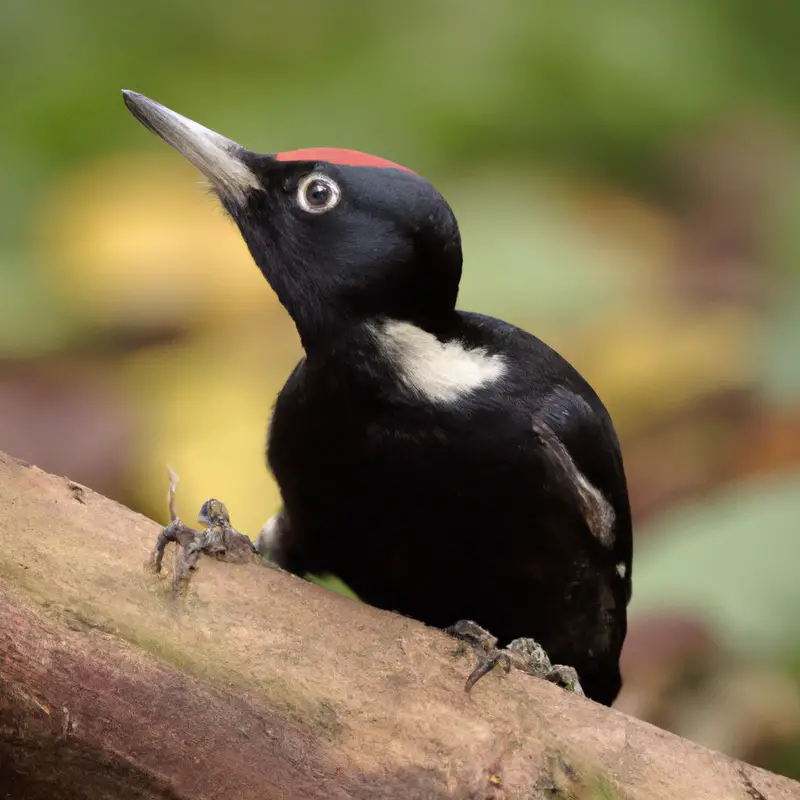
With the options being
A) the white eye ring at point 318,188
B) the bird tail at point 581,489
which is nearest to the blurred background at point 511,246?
the bird tail at point 581,489

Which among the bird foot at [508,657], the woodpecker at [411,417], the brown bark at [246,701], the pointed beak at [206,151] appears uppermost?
the pointed beak at [206,151]

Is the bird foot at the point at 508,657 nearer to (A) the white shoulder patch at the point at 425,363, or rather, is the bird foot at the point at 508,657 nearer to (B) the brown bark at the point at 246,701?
(B) the brown bark at the point at 246,701

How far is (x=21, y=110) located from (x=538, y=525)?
15.9 feet

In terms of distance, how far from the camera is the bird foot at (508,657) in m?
2.30

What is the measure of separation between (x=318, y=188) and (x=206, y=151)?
11.4 inches

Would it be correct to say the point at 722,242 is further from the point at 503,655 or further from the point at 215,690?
the point at 215,690

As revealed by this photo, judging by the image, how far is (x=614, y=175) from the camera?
24.7 feet

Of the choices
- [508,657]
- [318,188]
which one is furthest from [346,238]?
[508,657]

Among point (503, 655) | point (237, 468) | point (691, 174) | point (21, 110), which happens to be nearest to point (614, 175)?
point (691, 174)

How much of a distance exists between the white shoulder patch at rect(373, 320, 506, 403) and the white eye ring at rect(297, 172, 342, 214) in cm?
27

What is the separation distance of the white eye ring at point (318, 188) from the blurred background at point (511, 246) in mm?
1699

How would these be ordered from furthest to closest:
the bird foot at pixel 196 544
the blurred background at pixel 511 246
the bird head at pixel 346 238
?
the blurred background at pixel 511 246
the bird head at pixel 346 238
the bird foot at pixel 196 544

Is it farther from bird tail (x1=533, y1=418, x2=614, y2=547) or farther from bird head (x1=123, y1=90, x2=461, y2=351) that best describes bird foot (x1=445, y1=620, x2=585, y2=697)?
bird head (x1=123, y1=90, x2=461, y2=351)

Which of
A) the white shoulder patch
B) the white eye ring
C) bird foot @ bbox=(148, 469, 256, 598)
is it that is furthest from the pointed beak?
bird foot @ bbox=(148, 469, 256, 598)
